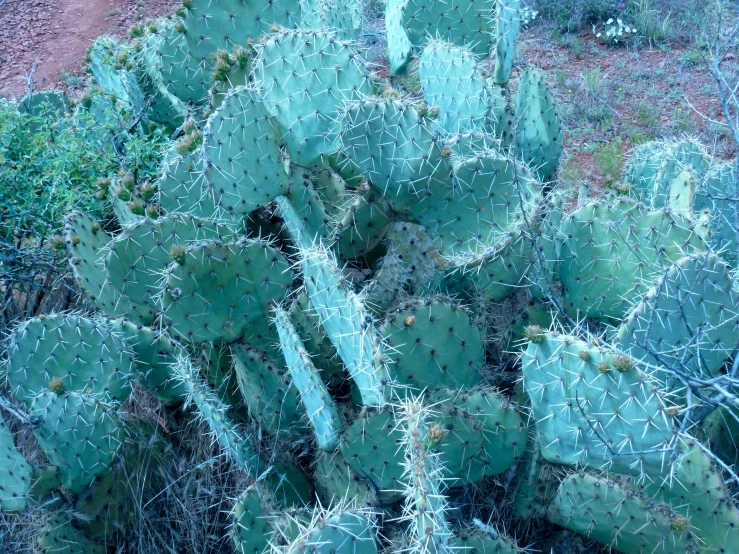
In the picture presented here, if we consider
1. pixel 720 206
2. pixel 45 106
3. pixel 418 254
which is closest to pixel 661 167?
pixel 720 206

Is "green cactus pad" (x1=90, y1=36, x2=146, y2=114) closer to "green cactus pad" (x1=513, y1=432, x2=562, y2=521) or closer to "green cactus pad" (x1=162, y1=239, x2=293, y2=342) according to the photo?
"green cactus pad" (x1=162, y1=239, x2=293, y2=342)

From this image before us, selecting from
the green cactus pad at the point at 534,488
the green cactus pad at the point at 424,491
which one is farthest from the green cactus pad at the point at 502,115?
the green cactus pad at the point at 424,491

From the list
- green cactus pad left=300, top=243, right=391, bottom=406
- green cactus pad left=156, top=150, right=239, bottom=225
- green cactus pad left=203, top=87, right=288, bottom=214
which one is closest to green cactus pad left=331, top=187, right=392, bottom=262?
green cactus pad left=203, top=87, right=288, bottom=214

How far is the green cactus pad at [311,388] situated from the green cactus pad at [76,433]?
67 cm

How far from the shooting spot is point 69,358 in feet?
7.20

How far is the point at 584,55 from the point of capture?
255 inches

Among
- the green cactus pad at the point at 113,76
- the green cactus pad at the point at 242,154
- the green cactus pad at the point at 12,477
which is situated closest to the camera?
the green cactus pad at the point at 12,477

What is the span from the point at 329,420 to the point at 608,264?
1164 millimetres

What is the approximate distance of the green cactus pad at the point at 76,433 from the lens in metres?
1.99

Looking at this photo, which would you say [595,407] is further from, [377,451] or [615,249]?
[615,249]

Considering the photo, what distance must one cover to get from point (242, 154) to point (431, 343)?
0.94m

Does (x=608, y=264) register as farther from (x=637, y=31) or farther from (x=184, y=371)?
(x=637, y=31)

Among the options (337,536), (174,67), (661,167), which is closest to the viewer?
(337,536)

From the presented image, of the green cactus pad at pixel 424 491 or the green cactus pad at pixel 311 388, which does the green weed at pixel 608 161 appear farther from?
the green cactus pad at pixel 424 491
